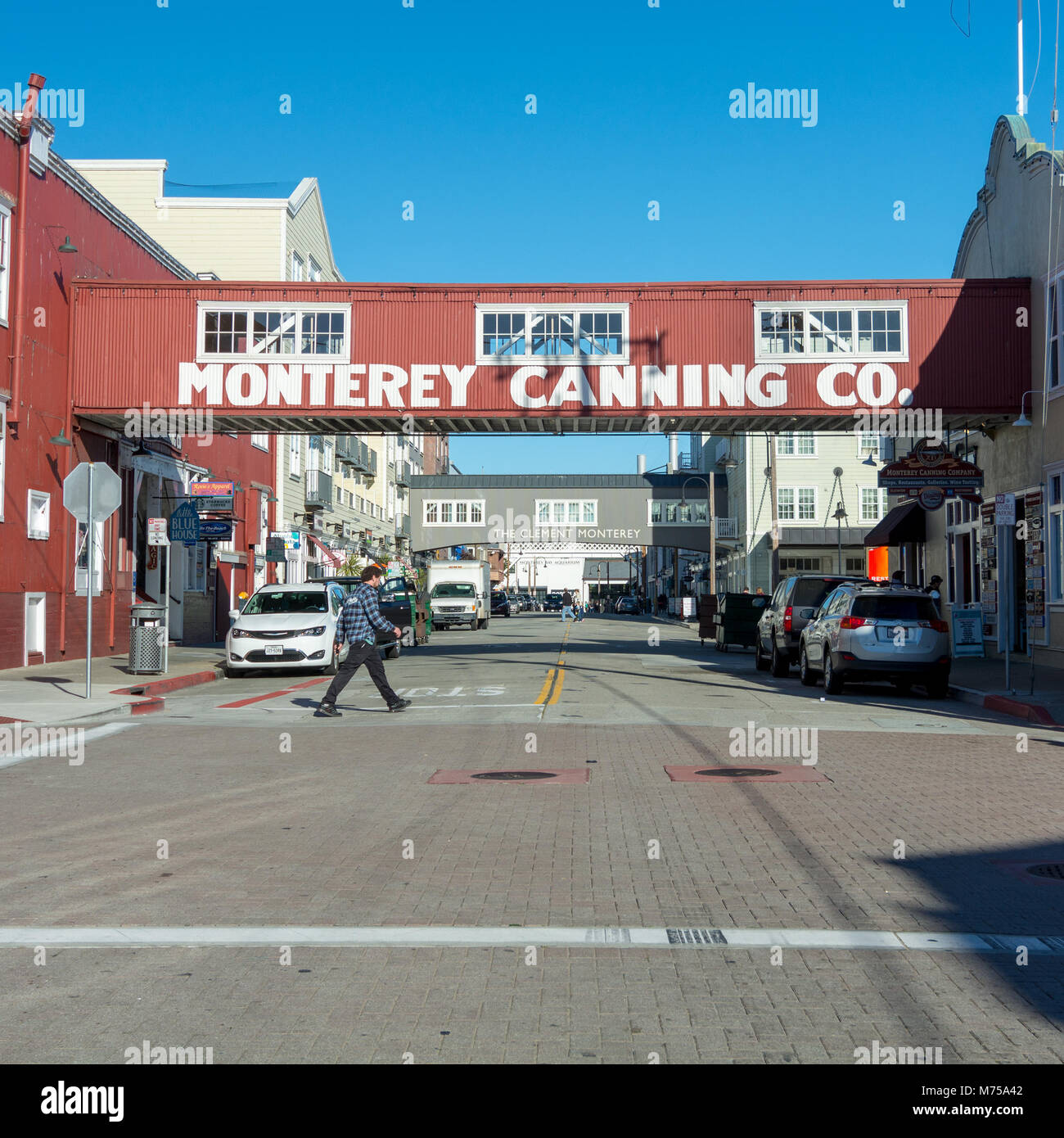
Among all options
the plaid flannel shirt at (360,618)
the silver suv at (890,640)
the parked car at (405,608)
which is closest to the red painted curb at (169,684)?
the plaid flannel shirt at (360,618)

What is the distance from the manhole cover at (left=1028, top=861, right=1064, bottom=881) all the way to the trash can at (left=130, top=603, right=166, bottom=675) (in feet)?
55.9

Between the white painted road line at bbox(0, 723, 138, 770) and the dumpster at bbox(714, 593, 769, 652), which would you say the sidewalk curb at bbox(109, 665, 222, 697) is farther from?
the dumpster at bbox(714, 593, 769, 652)

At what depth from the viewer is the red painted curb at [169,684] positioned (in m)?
19.6

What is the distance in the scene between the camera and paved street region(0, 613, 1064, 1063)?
182 inches

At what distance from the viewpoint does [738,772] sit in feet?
36.8

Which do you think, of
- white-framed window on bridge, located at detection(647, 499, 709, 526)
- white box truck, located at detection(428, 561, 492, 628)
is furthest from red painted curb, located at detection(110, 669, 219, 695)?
white-framed window on bridge, located at detection(647, 499, 709, 526)

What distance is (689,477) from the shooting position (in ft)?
276

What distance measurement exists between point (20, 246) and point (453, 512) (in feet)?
228

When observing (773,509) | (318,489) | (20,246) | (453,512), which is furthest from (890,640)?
(453,512)

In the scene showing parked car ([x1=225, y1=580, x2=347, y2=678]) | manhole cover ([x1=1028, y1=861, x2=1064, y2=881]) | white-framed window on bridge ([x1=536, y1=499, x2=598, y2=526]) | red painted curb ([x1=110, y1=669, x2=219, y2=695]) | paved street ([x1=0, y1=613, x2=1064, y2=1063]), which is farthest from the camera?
white-framed window on bridge ([x1=536, y1=499, x2=598, y2=526])

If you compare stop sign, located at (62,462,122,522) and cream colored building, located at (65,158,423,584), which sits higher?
cream colored building, located at (65,158,423,584)
